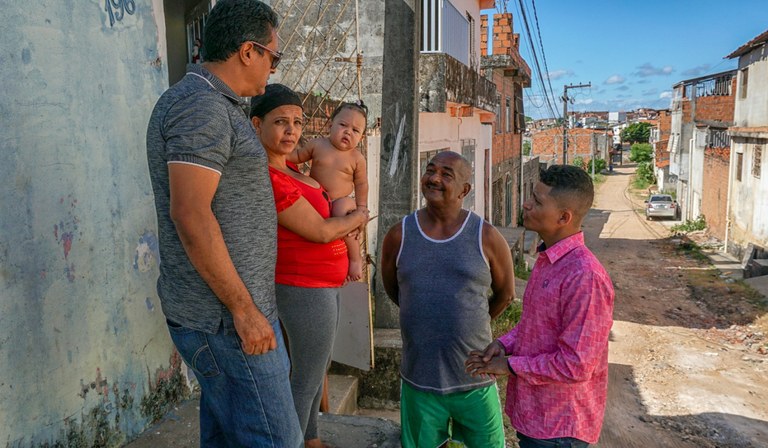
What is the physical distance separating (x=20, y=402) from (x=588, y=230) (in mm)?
26730

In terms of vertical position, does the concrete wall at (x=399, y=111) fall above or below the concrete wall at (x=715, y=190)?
above

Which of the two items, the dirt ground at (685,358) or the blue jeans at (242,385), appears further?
the dirt ground at (685,358)

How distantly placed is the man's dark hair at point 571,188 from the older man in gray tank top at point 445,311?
538mm

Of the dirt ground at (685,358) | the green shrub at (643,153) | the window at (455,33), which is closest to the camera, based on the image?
the dirt ground at (685,358)

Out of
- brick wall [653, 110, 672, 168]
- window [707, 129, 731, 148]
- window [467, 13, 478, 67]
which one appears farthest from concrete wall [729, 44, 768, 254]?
brick wall [653, 110, 672, 168]

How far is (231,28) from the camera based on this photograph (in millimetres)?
1780

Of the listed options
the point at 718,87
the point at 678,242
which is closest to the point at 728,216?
the point at 678,242

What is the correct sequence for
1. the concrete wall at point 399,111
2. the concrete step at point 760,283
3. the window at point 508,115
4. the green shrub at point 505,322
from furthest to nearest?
the window at point 508,115
the concrete step at point 760,283
the green shrub at point 505,322
the concrete wall at point 399,111

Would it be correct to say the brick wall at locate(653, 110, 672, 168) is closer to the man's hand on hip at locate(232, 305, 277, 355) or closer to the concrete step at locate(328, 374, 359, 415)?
the concrete step at locate(328, 374, 359, 415)

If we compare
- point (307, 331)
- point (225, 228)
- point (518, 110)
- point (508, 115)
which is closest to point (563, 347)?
point (307, 331)

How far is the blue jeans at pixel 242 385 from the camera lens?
5.82 ft

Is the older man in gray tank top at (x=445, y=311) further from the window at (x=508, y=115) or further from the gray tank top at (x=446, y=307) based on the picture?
the window at (x=508, y=115)

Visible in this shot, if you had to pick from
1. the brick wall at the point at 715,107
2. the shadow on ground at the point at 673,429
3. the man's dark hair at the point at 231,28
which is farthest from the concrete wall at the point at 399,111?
the brick wall at the point at 715,107

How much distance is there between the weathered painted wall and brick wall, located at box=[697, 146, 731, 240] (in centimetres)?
2103
